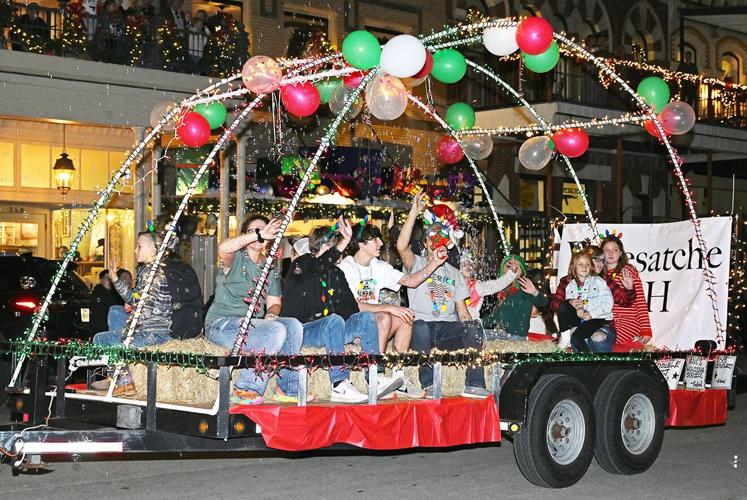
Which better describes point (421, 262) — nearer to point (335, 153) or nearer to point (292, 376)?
point (292, 376)

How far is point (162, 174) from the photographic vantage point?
66.6 ft

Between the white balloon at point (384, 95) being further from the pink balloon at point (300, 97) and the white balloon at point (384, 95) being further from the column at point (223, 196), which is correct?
the column at point (223, 196)

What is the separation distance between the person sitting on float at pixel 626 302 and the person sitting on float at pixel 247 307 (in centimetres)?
366

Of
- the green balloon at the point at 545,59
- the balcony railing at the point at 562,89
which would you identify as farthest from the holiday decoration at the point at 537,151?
the balcony railing at the point at 562,89

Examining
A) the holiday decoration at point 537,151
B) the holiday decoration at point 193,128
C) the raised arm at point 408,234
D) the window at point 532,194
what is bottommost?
the raised arm at point 408,234

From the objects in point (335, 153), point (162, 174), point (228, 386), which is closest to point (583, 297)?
point (228, 386)

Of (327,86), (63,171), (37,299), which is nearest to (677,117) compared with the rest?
(327,86)

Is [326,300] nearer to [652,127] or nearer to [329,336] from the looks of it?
[329,336]

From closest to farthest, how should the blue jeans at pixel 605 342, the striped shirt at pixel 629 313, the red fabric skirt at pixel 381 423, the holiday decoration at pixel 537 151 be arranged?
the red fabric skirt at pixel 381 423, the blue jeans at pixel 605 342, the striped shirt at pixel 629 313, the holiday decoration at pixel 537 151

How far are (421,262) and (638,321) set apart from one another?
2397 millimetres

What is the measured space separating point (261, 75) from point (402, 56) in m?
1.08

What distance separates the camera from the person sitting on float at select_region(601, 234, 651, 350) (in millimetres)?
10461

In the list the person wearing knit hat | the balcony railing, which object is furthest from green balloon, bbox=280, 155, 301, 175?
the person wearing knit hat

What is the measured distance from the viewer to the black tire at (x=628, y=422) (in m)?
8.93
